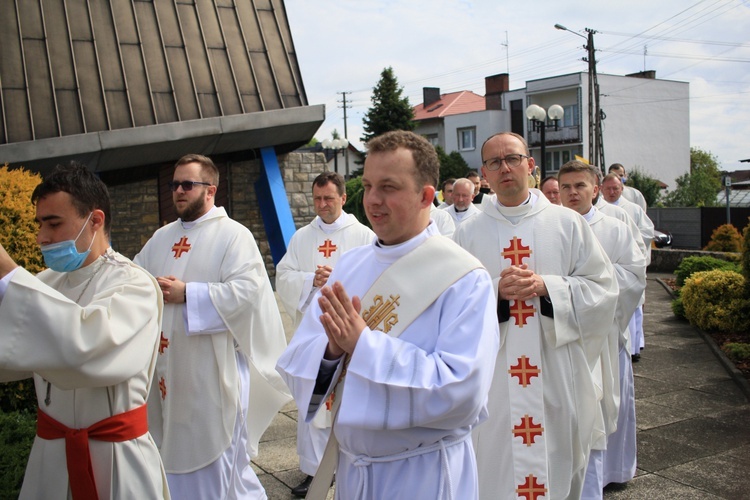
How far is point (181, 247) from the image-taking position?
4.65 meters

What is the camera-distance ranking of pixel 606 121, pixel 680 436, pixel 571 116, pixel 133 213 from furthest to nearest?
pixel 606 121 → pixel 571 116 → pixel 133 213 → pixel 680 436

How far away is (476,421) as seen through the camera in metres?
2.64

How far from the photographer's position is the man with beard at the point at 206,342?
14.2 ft

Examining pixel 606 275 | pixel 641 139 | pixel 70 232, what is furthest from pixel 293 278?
pixel 641 139

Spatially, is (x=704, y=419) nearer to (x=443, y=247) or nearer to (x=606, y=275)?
(x=606, y=275)

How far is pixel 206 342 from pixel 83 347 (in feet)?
6.24

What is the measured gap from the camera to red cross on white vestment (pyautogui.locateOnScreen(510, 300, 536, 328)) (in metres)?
4.15

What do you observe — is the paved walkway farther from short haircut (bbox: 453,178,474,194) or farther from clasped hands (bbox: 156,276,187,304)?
short haircut (bbox: 453,178,474,194)

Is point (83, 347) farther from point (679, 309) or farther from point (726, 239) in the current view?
point (726, 239)

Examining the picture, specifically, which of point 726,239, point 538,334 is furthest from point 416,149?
point 726,239

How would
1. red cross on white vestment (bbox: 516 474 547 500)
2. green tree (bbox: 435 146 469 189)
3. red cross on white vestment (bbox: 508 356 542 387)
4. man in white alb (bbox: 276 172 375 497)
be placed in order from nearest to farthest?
1. red cross on white vestment (bbox: 516 474 547 500)
2. red cross on white vestment (bbox: 508 356 542 387)
3. man in white alb (bbox: 276 172 375 497)
4. green tree (bbox: 435 146 469 189)

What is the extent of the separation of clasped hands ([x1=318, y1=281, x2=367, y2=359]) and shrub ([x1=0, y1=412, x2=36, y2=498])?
7.58 feet

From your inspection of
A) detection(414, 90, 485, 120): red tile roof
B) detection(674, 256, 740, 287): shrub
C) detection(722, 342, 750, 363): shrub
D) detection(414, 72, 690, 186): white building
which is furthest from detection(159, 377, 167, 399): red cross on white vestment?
detection(414, 90, 485, 120): red tile roof

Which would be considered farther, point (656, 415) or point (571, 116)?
point (571, 116)
